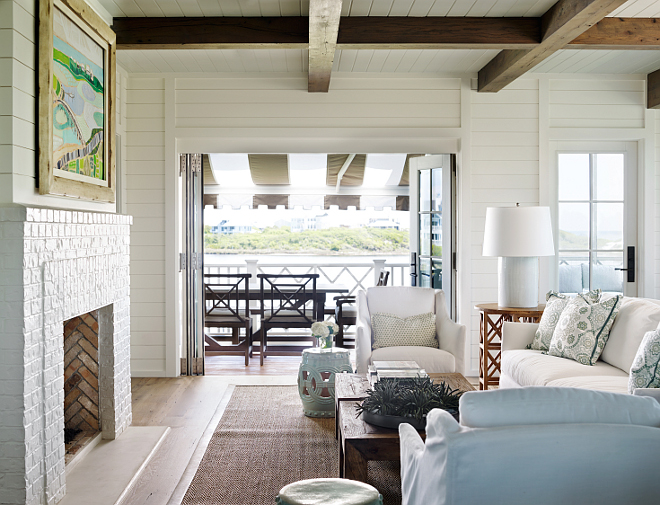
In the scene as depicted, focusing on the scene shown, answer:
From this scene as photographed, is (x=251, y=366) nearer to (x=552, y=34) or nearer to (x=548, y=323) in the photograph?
(x=548, y=323)

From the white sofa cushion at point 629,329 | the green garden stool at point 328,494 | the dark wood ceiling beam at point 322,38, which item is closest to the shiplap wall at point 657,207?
the white sofa cushion at point 629,329

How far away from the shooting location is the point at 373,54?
4.48 metres

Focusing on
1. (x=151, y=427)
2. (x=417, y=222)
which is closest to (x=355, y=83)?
(x=417, y=222)

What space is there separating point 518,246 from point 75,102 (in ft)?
9.74

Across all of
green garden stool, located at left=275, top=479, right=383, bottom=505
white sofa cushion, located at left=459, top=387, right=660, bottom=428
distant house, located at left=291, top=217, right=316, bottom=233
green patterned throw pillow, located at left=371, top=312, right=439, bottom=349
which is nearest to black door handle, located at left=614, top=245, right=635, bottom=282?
green patterned throw pillow, located at left=371, top=312, right=439, bottom=349

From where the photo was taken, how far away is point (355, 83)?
16.3ft

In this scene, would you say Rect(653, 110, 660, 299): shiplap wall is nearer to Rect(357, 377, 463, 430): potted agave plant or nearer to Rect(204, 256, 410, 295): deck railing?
Rect(204, 256, 410, 295): deck railing

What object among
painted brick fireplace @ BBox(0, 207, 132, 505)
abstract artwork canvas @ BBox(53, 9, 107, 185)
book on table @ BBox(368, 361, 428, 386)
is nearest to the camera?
painted brick fireplace @ BBox(0, 207, 132, 505)

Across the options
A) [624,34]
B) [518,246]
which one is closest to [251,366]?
[518,246]

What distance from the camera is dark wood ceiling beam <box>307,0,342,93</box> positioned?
305 cm

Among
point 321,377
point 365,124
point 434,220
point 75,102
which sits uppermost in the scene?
point 365,124

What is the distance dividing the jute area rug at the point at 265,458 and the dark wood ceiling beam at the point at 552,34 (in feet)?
8.65

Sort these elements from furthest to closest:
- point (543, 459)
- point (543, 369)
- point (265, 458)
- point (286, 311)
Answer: point (286, 311)
point (543, 369)
point (265, 458)
point (543, 459)

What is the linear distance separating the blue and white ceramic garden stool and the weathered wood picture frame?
162 cm
